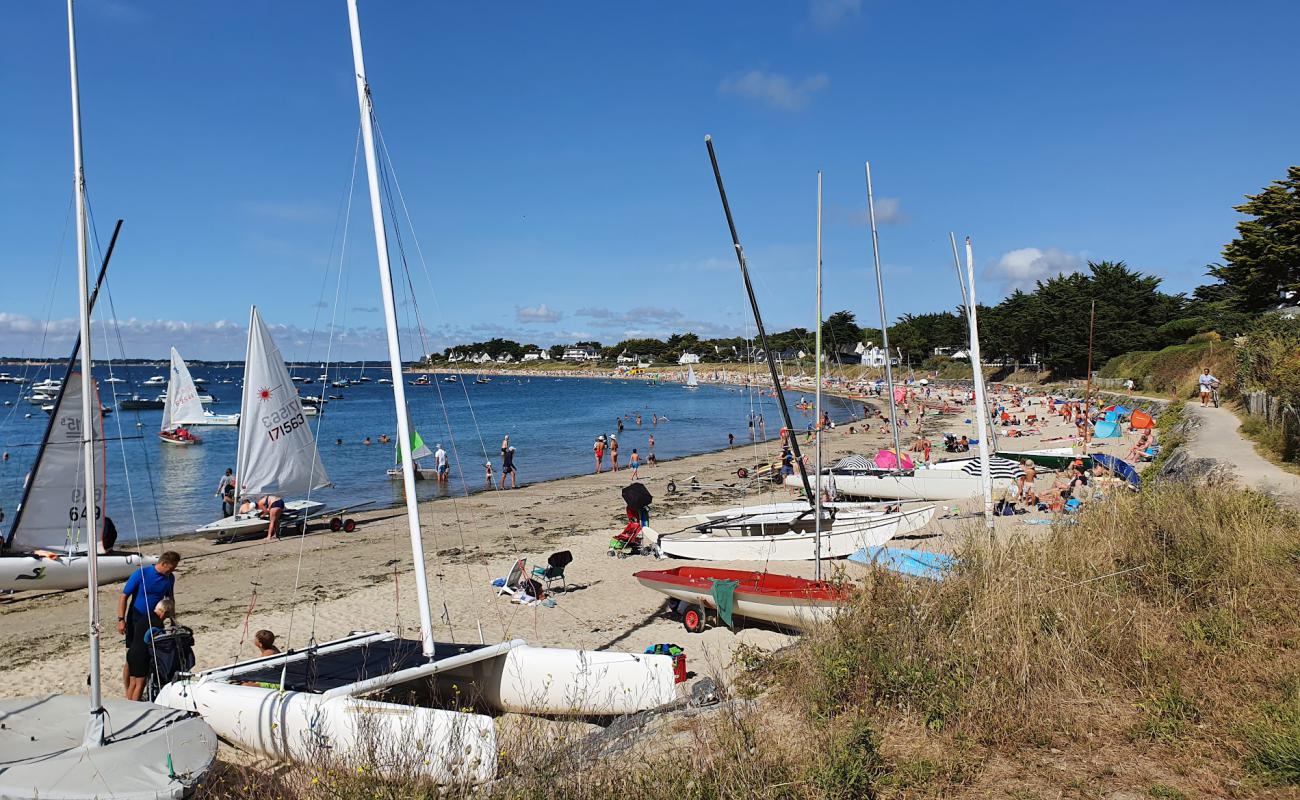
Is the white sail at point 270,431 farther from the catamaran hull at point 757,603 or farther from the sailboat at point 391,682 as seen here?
→ the sailboat at point 391,682

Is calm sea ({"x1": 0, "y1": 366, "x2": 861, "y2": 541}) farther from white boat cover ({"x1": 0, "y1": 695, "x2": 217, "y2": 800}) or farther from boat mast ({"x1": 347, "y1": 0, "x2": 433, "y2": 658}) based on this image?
white boat cover ({"x1": 0, "y1": 695, "x2": 217, "y2": 800})

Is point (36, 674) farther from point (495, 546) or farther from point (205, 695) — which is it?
point (495, 546)

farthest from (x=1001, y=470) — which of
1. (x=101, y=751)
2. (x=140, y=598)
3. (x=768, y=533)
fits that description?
(x=101, y=751)

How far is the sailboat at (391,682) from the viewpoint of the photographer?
6.83 meters

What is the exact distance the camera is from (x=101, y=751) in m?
5.86

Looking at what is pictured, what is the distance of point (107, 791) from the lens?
543 cm

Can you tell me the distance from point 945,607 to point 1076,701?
1286 mm

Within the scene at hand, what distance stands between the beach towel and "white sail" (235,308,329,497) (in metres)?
9.74

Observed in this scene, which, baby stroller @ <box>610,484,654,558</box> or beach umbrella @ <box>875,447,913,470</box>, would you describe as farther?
beach umbrella @ <box>875,447,913,470</box>

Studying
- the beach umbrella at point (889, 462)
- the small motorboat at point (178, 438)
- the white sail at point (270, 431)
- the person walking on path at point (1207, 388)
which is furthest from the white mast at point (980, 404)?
the small motorboat at point (178, 438)

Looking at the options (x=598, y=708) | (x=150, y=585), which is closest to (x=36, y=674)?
(x=150, y=585)

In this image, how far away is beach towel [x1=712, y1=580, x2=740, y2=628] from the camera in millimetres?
A: 10992

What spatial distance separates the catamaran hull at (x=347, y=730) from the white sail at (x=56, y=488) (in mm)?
8449

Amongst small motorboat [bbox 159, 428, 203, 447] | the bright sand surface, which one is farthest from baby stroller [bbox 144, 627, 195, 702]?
small motorboat [bbox 159, 428, 203, 447]
